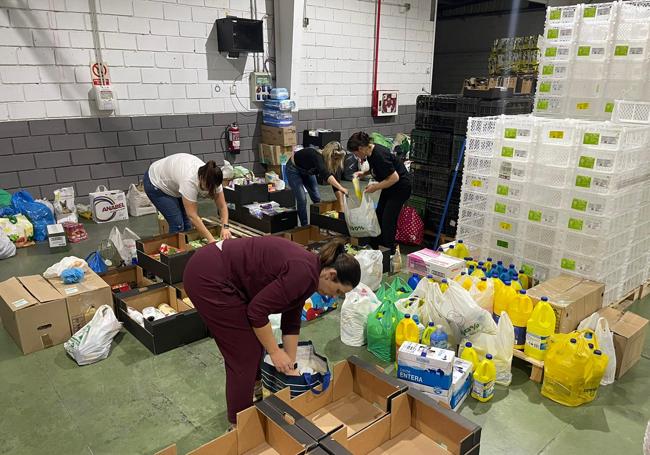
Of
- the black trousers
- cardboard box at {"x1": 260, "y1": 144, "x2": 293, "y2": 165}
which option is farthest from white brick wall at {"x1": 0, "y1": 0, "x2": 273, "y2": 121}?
the black trousers

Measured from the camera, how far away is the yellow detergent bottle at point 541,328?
280 centimetres

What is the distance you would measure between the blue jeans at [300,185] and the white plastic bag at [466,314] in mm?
2519

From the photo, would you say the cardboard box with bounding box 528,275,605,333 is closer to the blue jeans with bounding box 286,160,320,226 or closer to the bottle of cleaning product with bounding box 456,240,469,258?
the bottle of cleaning product with bounding box 456,240,469,258

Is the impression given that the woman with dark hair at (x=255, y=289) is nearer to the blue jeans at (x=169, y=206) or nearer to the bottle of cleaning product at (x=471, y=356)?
the bottle of cleaning product at (x=471, y=356)

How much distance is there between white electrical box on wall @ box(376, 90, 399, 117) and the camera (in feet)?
29.3

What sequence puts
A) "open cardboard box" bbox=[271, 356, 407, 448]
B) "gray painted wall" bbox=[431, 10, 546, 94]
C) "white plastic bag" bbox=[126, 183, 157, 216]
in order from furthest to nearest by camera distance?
1. "gray painted wall" bbox=[431, 10, 546, 94]
2. "white plastic bag" bbox=[126, 183, 157, 216]
3. "open cardboard box" bbox=[271, 356, 407, 448]

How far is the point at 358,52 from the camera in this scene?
8.46 metres

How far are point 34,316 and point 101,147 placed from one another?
363cm

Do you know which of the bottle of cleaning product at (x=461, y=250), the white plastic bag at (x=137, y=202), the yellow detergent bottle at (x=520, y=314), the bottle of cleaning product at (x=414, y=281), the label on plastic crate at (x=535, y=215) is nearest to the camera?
the yellow detergent bottle at (x=520, y=314)

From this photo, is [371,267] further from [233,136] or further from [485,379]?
[233,136]

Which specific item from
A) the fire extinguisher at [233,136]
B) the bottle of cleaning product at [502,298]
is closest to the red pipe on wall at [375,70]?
the fire extinguisher at [233,136]

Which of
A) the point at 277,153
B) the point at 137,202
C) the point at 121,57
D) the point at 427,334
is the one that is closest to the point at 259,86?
the point at 277,153

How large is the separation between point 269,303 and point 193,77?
573cm

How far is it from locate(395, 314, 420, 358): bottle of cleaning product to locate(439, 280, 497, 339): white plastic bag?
22 cm
